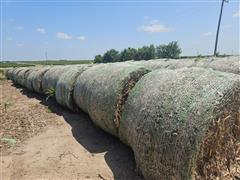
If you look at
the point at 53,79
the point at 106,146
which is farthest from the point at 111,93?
the point at 53,79

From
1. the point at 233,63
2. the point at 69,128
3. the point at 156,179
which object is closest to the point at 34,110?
the point at 69,128

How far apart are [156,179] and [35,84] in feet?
41.9

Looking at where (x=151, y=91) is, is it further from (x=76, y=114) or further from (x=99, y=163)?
(x=76, y=114)

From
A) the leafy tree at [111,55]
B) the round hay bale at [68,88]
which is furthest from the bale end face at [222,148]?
the leafy tree at [111,55]

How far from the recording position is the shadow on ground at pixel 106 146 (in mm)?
4895

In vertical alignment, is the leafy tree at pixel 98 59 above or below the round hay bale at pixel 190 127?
below

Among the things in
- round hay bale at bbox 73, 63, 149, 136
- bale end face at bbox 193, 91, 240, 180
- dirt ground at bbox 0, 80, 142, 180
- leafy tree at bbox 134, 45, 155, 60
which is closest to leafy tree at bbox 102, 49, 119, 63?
leafy tree at bbox 134, 45, 155, 60

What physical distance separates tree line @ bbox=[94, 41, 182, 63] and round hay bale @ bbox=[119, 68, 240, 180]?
60.8m

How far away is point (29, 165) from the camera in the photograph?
5.32 metres

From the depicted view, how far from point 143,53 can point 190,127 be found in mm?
69048

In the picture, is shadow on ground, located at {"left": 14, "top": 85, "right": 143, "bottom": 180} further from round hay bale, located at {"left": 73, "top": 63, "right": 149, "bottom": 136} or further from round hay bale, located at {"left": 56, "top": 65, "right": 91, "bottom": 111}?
round hay bale, located at {"left": 56, "top": 65, "right": 91, "bottom": 111}

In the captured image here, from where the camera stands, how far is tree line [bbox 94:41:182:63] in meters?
67.4

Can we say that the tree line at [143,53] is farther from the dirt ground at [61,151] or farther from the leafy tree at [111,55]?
the dirt ground at [61,151]

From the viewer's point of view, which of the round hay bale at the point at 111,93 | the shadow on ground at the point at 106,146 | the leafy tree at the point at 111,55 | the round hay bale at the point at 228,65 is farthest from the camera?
the leafy tree at the point at 111,55
